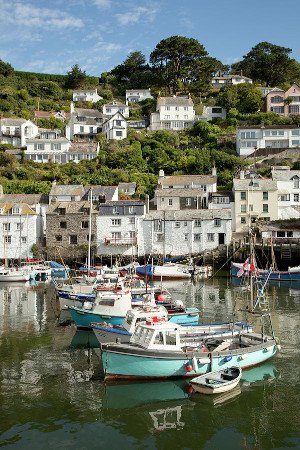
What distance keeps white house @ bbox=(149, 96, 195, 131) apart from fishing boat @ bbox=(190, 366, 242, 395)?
84.3 meters

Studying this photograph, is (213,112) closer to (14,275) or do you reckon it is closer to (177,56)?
(177,56)

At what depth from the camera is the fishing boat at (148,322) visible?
22.5m

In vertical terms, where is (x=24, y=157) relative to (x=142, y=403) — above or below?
above

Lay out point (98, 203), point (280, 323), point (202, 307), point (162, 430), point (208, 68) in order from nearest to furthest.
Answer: point (162, 430) → point (280, 323) → point (202, 307) → point (98, 203) → point (208, 68)

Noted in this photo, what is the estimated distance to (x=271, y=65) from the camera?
122 m

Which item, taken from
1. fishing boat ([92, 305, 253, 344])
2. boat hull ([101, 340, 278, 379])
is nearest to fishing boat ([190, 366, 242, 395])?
boat hull ([101, 340, 278, 379])

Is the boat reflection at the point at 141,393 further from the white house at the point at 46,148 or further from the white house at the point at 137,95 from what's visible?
the white house at the point at 137,95

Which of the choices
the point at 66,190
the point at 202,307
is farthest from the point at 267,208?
the point at 202,307

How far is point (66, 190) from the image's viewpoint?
226ft

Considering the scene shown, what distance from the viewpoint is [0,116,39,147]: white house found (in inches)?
3713

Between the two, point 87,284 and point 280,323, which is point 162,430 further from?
point 87,284

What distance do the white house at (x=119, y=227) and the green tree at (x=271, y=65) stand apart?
7516cm

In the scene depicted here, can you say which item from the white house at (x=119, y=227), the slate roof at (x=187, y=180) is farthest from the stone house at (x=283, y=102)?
the white house at (x=119, y=227)

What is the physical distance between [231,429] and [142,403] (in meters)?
3.75
